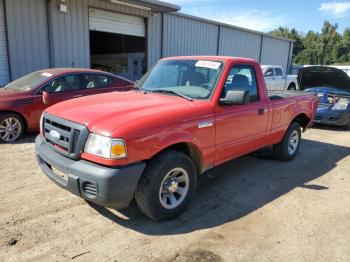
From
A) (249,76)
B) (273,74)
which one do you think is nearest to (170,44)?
(273,74)

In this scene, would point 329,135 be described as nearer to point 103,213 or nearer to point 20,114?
point 103,213

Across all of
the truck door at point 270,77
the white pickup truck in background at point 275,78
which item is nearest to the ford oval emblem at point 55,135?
the white pickup truck in background at point 275,78

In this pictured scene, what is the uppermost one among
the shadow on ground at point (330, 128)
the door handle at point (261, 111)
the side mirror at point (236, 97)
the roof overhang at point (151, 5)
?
the roof overhang at point (151, 5)

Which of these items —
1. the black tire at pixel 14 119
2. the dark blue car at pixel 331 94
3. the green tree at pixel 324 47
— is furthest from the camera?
the green tree at pixel 324 47

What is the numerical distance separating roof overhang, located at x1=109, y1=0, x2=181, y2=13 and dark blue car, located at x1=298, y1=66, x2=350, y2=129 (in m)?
6.19

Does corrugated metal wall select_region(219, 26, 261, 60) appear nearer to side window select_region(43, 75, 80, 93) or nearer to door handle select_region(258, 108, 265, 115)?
side window select_region(43, 75, 80, 93)

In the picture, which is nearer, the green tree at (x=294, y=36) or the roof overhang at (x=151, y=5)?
the roof overhang at (x=151, y=5)

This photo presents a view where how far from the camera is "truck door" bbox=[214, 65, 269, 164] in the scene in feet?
13.5

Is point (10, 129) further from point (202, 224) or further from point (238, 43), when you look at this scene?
point (238, 43)

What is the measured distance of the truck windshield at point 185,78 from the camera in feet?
13.6

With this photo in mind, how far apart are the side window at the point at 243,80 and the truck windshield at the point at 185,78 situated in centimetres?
22

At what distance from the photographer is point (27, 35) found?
33.1 ft

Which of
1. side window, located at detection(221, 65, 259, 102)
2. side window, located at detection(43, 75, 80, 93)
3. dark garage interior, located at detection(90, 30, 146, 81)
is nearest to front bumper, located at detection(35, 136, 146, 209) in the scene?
side window, located at detection(221, 65, 259, 102)

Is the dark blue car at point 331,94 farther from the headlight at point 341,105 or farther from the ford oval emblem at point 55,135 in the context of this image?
the ford oval emblem at point 55,135
